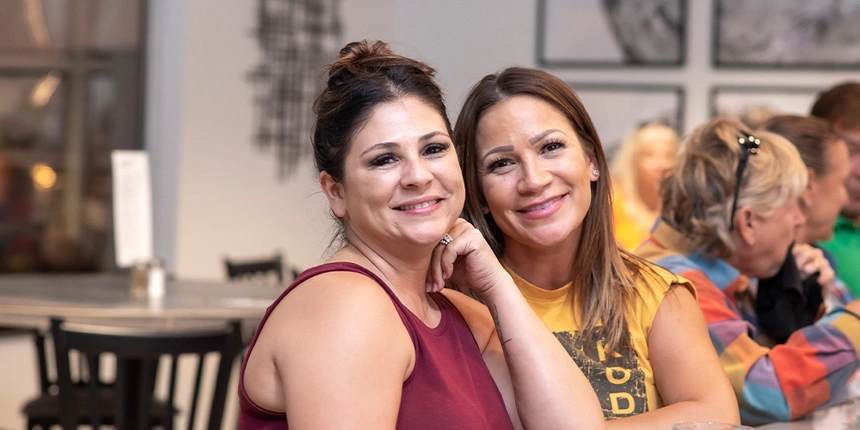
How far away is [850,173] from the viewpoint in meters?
3.31

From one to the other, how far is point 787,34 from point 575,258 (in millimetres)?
4694

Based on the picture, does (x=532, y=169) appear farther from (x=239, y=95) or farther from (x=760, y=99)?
(x=760, y=99)

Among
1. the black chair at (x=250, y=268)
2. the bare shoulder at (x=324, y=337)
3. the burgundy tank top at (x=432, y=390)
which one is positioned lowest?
the black chair at (x=250, y=268)

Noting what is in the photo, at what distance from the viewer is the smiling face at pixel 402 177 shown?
4.75 feet

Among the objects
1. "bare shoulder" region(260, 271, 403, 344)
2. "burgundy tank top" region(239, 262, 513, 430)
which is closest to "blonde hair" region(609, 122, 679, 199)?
"burgundy tank top" region(239, 262, 513, 430)

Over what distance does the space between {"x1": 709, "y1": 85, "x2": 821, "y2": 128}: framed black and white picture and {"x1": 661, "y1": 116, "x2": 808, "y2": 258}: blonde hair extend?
12.9 ft

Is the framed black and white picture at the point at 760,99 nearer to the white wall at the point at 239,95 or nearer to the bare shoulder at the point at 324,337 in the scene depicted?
the white wall at the point at 239,95

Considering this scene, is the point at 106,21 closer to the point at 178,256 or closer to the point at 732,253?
the point at 178,256

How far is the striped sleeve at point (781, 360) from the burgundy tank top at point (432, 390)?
70cm

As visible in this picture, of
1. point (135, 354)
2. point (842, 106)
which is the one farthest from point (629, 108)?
point (135, 354)

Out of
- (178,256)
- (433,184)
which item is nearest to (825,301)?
(433,184)

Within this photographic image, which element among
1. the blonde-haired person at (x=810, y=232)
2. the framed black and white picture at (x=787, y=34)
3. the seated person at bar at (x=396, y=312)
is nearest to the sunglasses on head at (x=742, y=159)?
the blonde-haired person at (x=810, y=232)

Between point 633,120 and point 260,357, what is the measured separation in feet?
17.2

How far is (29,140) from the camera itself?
480cm
